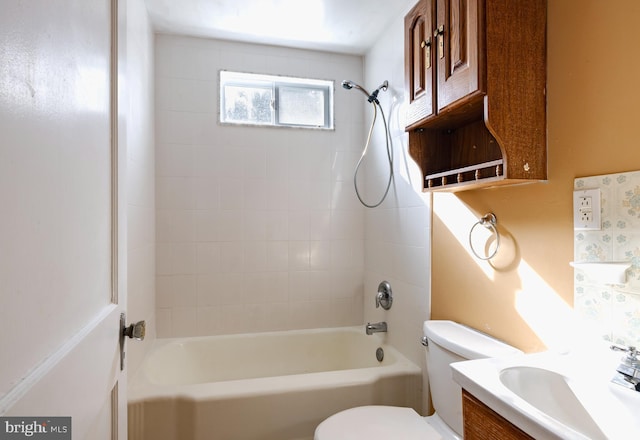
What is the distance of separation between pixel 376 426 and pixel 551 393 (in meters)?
0.69

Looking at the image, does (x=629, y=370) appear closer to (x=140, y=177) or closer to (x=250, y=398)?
(x=250, y=398)

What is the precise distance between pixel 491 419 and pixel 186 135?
2226 millimetres

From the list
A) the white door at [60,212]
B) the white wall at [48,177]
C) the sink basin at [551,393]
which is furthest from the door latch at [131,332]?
the sink basin at [551,393]

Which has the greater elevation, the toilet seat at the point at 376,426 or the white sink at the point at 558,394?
the white sink at the point at 558,394

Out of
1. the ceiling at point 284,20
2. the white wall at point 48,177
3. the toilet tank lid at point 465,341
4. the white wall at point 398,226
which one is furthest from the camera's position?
the ceiling at point 284,20

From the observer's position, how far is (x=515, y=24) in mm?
1134

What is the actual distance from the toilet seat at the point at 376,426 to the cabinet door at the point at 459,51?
123 centimetres

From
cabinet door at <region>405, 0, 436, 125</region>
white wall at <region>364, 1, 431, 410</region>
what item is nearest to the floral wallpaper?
cabinet door at <region>405, 0, 436, 125</region>

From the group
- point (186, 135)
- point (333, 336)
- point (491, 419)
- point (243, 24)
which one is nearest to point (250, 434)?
point (333, 336)

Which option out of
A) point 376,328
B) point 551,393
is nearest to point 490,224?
point 551,393

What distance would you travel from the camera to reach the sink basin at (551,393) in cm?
85

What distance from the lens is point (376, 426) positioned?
4.49ft

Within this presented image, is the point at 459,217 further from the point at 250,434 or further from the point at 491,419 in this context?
the point at 250,434

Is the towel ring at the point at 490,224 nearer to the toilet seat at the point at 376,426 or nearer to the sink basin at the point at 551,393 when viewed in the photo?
the sink basin at the point at 551,393
